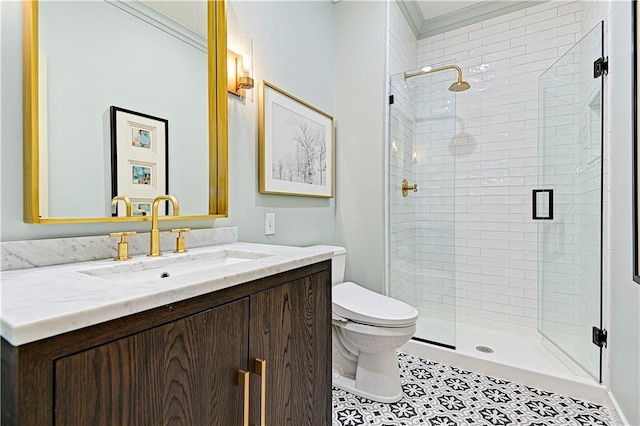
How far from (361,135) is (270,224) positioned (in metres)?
1.01

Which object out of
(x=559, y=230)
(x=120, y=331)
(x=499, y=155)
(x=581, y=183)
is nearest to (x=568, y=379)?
(x=559, y=230)

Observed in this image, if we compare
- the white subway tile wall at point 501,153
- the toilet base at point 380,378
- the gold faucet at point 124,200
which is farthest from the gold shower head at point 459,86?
the gold faucet at point 124,200

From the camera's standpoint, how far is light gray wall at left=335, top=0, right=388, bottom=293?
91.7 inches

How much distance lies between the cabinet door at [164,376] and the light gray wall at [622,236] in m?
1.61

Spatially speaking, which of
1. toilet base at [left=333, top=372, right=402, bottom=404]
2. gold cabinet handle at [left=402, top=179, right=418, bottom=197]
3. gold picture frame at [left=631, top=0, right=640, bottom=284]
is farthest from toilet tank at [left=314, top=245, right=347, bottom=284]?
gold picture frame at [left=631, top=0, right=640, bottom=284]

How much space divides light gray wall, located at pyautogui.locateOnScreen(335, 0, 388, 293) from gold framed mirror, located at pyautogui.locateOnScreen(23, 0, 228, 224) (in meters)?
1.12

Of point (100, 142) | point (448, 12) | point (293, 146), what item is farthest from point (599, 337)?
point (448, 12)

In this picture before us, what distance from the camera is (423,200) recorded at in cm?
271

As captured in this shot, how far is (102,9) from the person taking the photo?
1127mm

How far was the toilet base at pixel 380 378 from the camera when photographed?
177cm

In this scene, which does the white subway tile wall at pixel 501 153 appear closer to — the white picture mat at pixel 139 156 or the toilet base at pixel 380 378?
the toilet base at pixel 380 378

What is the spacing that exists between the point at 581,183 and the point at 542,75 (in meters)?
0.95

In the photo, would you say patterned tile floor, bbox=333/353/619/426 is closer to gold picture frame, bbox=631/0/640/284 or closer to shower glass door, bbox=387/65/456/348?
shower glass door, bbox=387/65/456/348

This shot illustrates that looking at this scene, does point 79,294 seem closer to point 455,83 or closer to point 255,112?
point 255,112
